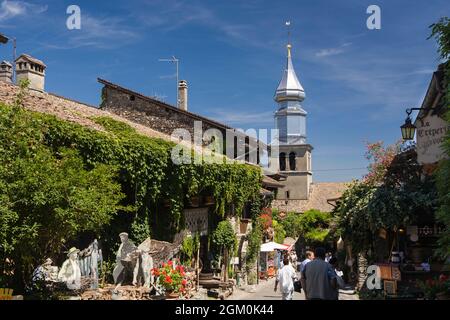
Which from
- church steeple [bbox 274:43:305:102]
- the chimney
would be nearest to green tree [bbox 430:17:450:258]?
the chimney

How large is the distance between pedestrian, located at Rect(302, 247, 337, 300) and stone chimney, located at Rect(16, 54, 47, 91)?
18057 mm

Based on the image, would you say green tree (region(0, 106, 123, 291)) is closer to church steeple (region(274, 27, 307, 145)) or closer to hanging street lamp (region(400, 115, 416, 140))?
hanging street lamp (region(400, 115, 416, 140))

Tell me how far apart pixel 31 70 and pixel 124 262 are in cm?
1166

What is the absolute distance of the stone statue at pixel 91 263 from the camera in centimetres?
1441

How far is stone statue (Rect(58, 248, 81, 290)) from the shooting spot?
1275 centimetres

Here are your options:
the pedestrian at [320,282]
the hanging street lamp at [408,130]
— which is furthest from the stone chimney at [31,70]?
the pedestrian at [320,282]

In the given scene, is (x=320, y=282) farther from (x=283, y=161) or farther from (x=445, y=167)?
(x=283, y=161)

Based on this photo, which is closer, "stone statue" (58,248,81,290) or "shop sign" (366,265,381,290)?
"stone statue" (58,248,81,290)

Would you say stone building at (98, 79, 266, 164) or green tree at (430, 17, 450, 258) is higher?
stone building at (98, 79, 266, 164)

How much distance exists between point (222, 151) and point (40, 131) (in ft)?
59.1

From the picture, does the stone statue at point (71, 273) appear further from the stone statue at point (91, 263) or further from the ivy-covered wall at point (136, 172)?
the stone statue at point (91, 263)

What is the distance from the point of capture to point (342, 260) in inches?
1014

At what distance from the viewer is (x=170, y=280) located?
14.8 m
